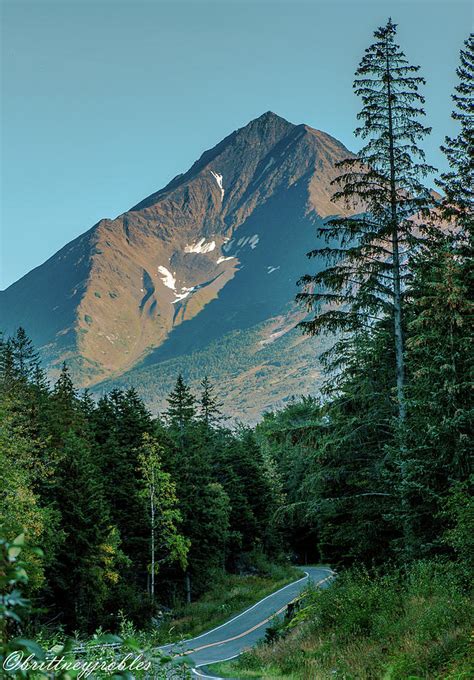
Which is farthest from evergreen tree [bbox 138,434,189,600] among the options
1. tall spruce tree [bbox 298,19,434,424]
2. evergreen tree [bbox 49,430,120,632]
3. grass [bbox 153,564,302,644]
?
tall spruce tree [bbox 298,19,434,424]

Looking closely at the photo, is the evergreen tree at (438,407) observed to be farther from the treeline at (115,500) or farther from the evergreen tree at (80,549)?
the evergreen tree at (80,549)

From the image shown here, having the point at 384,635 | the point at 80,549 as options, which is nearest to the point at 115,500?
the point at 80,549

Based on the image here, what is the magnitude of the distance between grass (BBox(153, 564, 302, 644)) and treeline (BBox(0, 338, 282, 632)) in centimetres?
157

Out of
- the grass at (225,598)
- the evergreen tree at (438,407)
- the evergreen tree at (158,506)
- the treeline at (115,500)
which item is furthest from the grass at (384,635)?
the evergreen tree at (158,506)

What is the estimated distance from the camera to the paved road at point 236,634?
87.8ft

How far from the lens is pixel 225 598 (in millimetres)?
45562

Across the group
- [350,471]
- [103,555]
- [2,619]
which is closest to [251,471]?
[103,555]

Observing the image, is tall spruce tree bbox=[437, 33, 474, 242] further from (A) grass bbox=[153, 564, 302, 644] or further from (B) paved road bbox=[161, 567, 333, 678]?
(A) grass bbox=[153, 564, 302, 644]

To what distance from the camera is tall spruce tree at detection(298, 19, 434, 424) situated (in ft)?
64.1

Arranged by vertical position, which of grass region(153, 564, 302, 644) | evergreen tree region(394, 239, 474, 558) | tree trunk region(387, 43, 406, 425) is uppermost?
tree trunk region(387, 43, 406, 425)

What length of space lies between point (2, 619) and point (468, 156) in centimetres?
2124

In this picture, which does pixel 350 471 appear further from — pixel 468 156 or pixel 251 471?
pixel 251 471

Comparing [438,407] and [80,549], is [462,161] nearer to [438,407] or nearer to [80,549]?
[438,407]

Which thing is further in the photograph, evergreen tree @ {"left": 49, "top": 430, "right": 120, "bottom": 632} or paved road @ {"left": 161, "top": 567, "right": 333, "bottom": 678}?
evergreen tree @ {"left": 49, "top": 430, "right": 120, "bottom": 632}
